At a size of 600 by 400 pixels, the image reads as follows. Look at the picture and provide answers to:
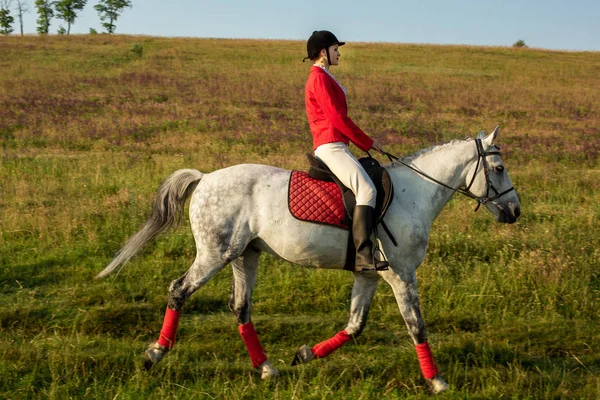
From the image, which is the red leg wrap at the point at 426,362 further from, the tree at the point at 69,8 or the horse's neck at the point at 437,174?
the tree at the point at 69,8

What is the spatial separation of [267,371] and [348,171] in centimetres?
186

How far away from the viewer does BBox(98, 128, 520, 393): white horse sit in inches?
210

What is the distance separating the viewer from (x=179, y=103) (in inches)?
969

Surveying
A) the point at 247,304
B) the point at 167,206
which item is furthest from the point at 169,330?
the point at 167,206

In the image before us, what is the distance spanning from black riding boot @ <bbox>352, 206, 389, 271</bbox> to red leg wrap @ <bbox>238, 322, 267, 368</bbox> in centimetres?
122

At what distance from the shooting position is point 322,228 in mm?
5375

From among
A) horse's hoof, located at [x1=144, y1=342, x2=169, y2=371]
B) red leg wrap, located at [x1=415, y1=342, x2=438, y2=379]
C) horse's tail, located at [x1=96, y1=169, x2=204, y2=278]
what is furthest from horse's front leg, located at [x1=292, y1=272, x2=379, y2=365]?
horse's tail, located at [x1=96, y1=169, x2=204, y2=278]

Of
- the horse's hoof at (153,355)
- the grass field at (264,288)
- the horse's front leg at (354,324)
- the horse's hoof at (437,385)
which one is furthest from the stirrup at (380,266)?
the horse's hoof at (153,355)

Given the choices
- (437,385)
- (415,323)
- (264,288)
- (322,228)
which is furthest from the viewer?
(264,288)

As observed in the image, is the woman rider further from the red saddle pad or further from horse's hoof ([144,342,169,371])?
horse's hoof ([144,342,169,371])

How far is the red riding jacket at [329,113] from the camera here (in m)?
5.29

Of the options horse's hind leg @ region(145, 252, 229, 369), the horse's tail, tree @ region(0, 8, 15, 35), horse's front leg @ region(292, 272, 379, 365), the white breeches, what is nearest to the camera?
the white breeches

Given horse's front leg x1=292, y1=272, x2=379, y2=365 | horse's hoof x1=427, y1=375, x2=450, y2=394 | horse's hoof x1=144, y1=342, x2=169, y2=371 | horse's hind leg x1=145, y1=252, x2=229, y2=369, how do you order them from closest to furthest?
1. horse's hoof x1=427, y1=375, x2=450, y2=394
2. horse's hoof x1=144, y1=342, x2=169, y2=371
3. horse's hind leg x1=145, y1=252, x2=229, y2=369
4. horse's front leg x1=292, y1=272, x2=379, y2=365

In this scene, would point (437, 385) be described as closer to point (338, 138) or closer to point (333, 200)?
point (333, 200)
